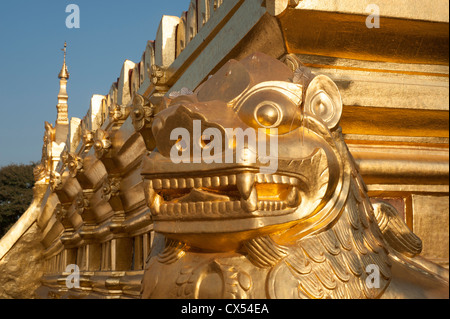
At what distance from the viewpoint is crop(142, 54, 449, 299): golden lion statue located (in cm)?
136

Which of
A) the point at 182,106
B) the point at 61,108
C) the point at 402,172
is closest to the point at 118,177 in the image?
the point at 402,172

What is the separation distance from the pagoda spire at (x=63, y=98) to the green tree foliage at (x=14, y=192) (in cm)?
A: 351

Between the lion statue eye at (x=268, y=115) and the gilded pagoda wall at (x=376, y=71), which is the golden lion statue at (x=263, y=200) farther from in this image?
the gilded pagoda wall at (x=376, y=71)

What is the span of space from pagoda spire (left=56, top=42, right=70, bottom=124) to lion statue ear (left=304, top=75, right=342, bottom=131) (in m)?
7.47

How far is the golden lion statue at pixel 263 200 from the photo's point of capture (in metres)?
1.36

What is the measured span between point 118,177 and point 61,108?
18.7 ft

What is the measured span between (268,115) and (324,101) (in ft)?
0.66

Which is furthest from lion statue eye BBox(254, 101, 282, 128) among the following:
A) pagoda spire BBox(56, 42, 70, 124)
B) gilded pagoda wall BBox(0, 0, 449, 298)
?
pagoda spire BBox(56, 42, 70, 124)

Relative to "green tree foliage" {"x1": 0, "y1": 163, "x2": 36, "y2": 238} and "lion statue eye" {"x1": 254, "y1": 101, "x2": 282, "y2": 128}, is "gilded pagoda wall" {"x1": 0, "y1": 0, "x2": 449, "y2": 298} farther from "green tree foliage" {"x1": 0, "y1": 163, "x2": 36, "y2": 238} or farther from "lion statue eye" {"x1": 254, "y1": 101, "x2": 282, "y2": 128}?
"green tree foliage" {"x1": 0, "y1": 163, "x2": 36, "y2": 238}

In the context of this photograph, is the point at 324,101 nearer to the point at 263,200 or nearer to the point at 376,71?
the point at 263,200

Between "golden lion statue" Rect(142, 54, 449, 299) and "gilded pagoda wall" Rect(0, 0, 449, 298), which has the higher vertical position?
"gilded pagoda wall" Rect(0, 0, 449, 298)

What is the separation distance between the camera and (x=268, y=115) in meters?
1.40

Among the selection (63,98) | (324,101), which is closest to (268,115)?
(324,101)
